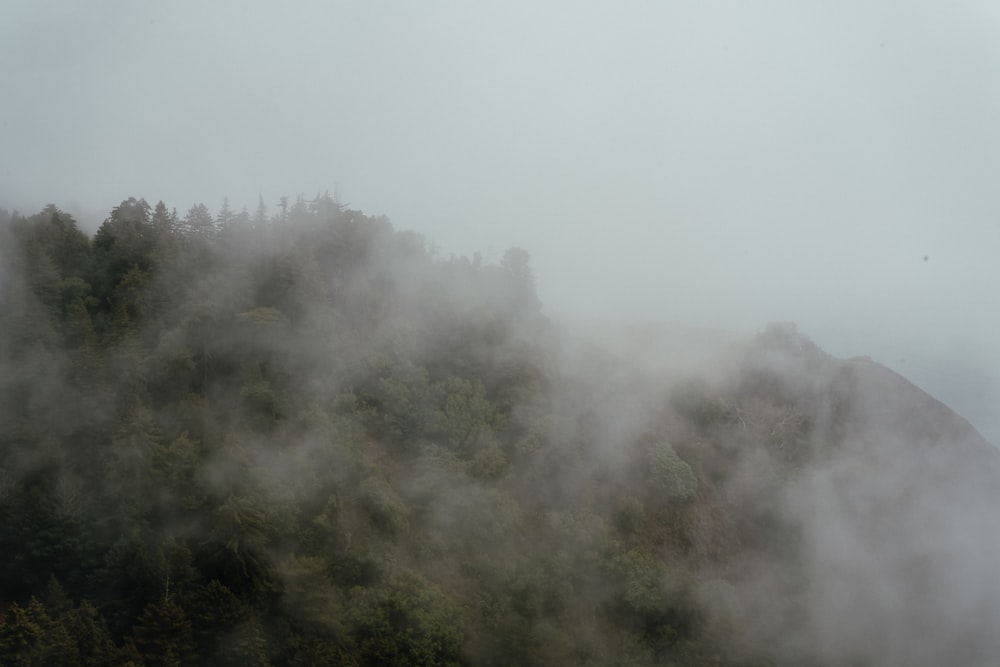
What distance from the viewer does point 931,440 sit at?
50.6m

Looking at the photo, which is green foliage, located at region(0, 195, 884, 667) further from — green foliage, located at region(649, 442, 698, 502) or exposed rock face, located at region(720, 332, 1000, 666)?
exposed rock face, located at region(720, 332, 1000, 666)

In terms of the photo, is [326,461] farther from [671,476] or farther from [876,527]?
[876,527]

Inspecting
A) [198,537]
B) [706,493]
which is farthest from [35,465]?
[706,493]

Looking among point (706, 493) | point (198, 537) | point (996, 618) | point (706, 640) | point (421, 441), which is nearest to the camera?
point (198, 537)

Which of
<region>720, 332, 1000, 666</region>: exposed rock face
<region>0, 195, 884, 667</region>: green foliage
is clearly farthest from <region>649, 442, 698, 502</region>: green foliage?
<region>720, 332, 1000, 666</region>: exposed rock face

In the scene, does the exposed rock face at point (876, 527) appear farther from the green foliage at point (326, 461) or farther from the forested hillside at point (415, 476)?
the green foliage at point (326, 461)

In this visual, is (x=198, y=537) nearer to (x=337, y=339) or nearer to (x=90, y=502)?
(x=90, y=502)

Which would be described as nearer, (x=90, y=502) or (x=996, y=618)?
(x=90, y=502)

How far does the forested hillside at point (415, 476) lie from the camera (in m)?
26.3


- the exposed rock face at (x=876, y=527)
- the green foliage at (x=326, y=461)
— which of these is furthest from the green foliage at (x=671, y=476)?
the exposed rock face at (x=876, y=527)

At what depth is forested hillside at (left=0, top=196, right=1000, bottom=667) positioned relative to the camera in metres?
26.3

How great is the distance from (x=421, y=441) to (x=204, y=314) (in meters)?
13.5

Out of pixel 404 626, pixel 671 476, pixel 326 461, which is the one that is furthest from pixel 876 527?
pixel 326 461

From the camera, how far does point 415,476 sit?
114ft
